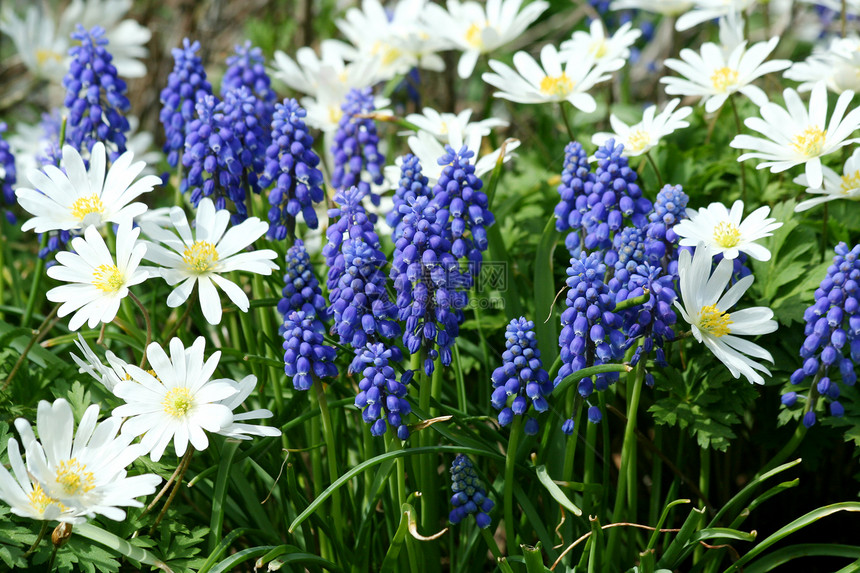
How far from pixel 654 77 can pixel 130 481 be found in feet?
19.0

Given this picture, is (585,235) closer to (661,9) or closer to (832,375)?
(832,375)

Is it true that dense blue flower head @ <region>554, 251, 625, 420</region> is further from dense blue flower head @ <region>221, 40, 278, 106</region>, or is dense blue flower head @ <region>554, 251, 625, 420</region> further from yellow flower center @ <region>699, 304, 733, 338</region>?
dense blue flower head @ <region>221, 40, 278, 106</region>

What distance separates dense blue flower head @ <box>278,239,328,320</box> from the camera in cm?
292

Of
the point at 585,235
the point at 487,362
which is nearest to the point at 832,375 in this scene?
the point at 585,235

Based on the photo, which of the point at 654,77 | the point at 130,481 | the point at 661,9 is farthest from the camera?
the point at 654,77

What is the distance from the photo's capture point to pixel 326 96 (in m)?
4.76

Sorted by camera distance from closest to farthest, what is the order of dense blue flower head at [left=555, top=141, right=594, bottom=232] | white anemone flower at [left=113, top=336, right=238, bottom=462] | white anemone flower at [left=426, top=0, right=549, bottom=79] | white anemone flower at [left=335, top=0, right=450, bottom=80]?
white anemone flower at [left=113, top=336, right=238, bottom=462] < dense blue flower head at [left=555, top=141, right=594, bottom=232] < white anemone flower at [left=426, top=0, right=549, bottom=79] < white anemone flower at [left=335, top=0, right=450, bottom=80]

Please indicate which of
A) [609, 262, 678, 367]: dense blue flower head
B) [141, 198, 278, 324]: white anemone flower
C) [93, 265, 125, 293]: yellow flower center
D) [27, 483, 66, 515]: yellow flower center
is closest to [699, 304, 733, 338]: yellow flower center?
[609, 262, 678, 367]: dense blue flower head

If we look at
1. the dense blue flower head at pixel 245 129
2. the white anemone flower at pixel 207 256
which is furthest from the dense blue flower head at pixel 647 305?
the dense blue flower head at pixel 245 129

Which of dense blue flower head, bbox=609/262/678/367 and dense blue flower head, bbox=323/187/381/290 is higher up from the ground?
dense blue flower head, bbox=323/187/381/290

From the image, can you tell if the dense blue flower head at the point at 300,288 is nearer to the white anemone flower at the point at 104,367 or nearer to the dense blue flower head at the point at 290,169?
the dense blue flower head at the point at 290,169

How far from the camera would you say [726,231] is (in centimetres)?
300

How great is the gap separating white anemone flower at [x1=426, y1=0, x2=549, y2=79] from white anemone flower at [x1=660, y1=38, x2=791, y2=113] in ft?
3.83

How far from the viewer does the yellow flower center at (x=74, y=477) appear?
252 cm
